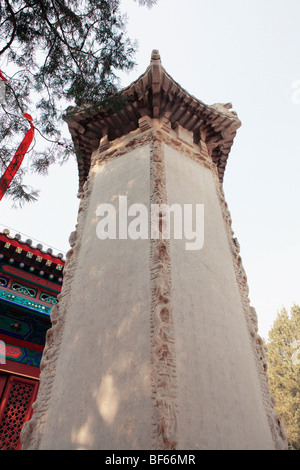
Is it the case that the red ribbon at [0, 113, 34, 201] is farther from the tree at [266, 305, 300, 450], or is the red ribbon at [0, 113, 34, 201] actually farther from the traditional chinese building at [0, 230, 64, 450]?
the tree at [266, 305, 300, 450]

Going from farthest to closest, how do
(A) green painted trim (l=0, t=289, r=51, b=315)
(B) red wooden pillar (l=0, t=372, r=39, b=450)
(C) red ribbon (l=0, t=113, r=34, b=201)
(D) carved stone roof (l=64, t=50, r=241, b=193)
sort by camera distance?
(A) green painted trim (l=0, t=289, r=51, b=315), (B) red wooden pillar (l=0, t=372, r=39, b=450), (D) carved stone roof (l=64, t=50, r=241, b=193), (C) red ribbon (l=0, t=113, r=34, b=201)

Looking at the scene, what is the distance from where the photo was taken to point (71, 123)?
5594mm

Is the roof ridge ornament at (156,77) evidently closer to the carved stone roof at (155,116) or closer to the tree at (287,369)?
the carved stone roof at (155,116)

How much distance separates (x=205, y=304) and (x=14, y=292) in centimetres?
471

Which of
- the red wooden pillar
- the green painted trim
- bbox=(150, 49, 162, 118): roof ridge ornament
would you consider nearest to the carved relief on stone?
bbox=(150, 49, 162, 118): roof ridge ornament

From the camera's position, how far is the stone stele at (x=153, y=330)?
99.7 inches

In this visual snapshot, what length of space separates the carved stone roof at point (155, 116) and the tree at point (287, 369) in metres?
14.4

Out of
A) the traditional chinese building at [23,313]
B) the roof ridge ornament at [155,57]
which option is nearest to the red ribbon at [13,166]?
the roof ridge ornament at [155,57]

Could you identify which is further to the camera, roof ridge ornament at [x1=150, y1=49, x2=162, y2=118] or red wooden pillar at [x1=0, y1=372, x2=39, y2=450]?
red wooden pillar at [x1=0, y1=372, x2=39, y2=450]

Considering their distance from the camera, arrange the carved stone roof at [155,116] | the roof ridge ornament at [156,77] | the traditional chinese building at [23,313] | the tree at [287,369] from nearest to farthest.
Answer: the roof ridge ornament at [156,77], the carved stone roof at [155,116], the traditional chinese building at [23,313], the tree at [287,369]

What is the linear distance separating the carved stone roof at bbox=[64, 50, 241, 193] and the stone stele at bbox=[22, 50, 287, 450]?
0.03m

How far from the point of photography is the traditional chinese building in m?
6.23
